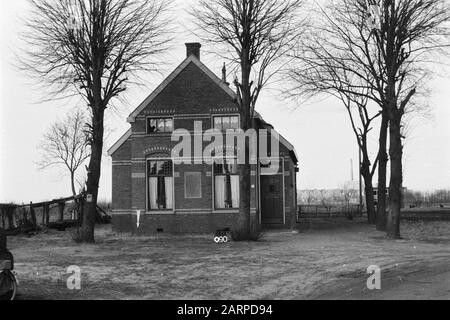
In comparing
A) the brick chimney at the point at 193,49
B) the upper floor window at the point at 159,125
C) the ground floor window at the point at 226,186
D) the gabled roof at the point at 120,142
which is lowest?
the ground floor window at the point at 226,186

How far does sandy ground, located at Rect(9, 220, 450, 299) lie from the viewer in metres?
10.2

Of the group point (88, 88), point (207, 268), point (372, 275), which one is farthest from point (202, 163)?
point (372, 275)

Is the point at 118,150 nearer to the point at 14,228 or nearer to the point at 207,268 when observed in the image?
the point at 14,228

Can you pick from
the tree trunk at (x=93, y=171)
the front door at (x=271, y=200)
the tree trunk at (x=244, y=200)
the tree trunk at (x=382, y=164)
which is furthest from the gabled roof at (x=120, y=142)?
the tree trunk at (x=382, y=164)

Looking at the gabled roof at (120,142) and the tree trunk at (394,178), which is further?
the gabled roof at (120,142)

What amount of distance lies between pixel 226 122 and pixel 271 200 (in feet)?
14.2

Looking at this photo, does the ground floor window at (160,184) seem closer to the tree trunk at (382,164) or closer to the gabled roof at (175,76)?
the gabled roof at (175,76)

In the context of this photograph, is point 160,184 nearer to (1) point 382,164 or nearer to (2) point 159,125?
Result: (2) point 159,125

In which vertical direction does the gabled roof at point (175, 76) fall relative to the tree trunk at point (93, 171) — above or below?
above

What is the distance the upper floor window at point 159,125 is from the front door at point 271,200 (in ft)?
16.7

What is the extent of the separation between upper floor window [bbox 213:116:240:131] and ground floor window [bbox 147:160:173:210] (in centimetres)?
272

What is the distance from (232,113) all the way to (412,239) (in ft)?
30.7

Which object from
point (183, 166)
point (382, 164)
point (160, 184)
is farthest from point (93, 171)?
point (382, 164)

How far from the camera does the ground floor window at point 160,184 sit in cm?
2547
